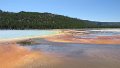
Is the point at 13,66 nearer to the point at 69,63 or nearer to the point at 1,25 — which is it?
the point at 69,63

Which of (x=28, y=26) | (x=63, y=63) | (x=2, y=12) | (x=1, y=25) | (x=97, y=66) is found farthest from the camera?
(x=2, y=12)

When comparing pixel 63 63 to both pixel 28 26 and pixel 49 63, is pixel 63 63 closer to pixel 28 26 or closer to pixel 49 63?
pixel 49 63

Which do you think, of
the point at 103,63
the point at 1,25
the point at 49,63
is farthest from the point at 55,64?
the point at 1,25

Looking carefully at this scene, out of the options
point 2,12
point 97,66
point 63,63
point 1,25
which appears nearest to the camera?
point 97,66

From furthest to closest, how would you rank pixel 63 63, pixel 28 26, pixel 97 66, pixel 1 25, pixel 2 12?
1. pixel 2 12
2. pixel 28 26
3. pixel 1 25
4. pixel 63 63
5. pixel 97 66

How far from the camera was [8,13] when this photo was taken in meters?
156

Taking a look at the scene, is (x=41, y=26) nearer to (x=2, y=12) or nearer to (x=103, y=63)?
(x=2, y=12)

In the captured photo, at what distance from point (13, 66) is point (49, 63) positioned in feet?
6.07

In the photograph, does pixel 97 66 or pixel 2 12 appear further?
pixel 2 12

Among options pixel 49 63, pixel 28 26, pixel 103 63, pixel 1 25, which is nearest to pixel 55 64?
pixel 49 63

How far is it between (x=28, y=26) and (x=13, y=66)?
105m

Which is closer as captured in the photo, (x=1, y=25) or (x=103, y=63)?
(x=103, y=63)

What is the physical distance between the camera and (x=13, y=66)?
12891 millimetres

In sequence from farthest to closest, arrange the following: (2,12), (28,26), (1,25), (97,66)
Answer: (2,12) < (28,26) < (1,25) < (97,66)
